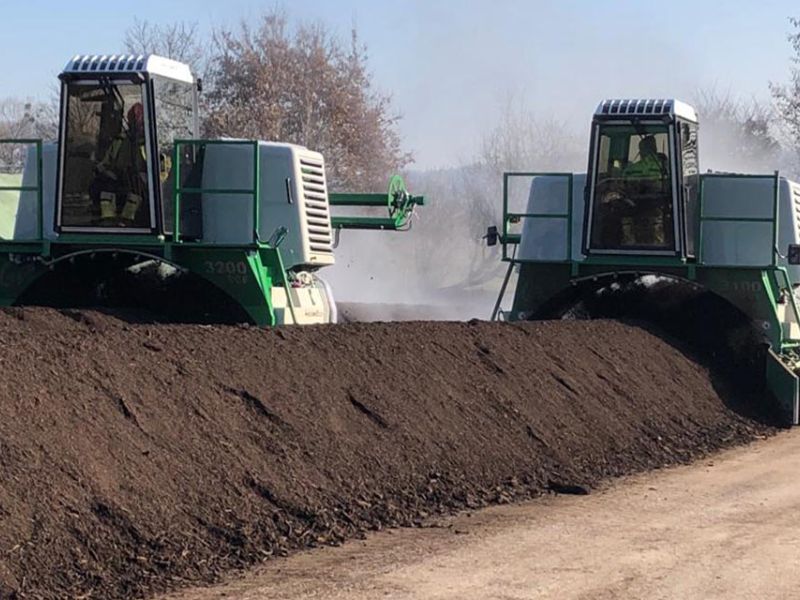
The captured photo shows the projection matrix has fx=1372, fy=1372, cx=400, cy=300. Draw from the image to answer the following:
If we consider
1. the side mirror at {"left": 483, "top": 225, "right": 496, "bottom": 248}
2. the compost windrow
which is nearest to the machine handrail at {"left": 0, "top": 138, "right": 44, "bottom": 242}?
the compost windrow

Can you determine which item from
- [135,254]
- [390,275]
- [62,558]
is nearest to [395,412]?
[62,558]

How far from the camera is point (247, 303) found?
15.0 meters

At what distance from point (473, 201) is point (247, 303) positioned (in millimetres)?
41026

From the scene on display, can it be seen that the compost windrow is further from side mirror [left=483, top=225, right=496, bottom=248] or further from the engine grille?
side mirror [left=483, top=225, right=496, bottom=248]

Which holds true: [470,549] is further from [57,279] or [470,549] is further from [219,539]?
[57,279]

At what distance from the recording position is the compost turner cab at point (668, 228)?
18.3 meters

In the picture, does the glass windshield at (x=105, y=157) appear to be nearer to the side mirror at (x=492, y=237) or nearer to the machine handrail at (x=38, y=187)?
the machine handrail at (x=38, y=187)

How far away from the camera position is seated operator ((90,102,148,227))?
15234 millimetres

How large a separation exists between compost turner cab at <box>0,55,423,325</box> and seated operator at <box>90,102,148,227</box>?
1 cm

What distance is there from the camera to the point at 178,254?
15234mm

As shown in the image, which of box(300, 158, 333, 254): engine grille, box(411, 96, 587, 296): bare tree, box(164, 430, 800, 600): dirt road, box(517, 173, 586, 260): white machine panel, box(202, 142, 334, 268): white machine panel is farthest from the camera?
box(411, 96, 587, 296): bare tree

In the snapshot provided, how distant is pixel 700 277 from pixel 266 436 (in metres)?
10.3

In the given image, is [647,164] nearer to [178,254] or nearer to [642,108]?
[642,108]

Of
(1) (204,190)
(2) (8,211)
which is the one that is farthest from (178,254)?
(2) (8,211)
